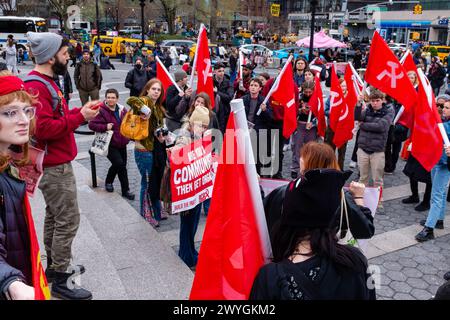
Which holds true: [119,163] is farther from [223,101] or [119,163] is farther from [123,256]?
[223,101]

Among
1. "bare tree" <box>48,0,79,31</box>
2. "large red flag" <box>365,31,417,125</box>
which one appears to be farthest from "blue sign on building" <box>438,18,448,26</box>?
"large red flag" <box>365,31,417,125</box>

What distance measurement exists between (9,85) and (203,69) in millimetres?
4889

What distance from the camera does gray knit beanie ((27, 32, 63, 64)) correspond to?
3.30 m

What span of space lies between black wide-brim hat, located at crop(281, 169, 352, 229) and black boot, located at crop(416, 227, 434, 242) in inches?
157

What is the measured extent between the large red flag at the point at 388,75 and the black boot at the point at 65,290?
4465 millimetres

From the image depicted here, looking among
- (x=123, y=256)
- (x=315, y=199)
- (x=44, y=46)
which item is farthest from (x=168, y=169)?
(x=315, y=199)

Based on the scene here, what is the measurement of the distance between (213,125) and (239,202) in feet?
11.5

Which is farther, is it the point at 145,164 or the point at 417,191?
the point at 417,191

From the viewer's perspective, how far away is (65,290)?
3.62 metres

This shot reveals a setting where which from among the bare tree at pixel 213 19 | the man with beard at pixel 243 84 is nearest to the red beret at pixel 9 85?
the man with beard at pixel 243 84

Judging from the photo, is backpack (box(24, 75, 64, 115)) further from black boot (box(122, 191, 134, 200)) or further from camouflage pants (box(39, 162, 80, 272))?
black boot (box(122, 191, 134, 200))
